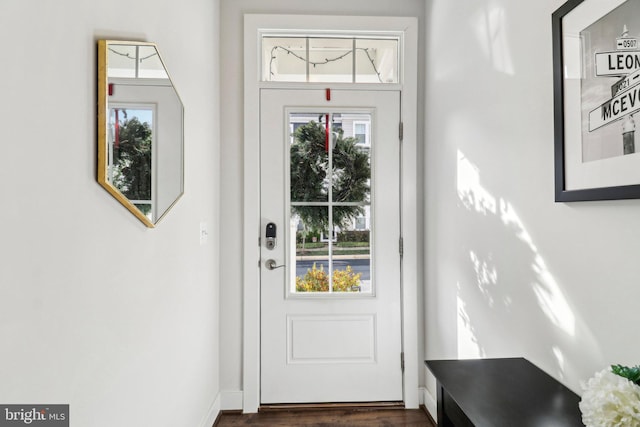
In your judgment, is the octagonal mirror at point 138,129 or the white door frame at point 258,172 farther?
the white door frame at point 258,172

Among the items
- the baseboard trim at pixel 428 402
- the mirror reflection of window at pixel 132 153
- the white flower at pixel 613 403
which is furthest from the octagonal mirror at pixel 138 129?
Result: the baseboard trim at pixel 428 402

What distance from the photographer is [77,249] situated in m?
0.99

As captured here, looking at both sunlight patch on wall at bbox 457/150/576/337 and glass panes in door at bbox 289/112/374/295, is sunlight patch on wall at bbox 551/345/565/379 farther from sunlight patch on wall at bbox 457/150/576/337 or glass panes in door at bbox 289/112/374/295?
glass panes in door at bbox 289/112/374/295

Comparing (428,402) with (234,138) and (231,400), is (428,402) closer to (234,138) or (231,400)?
(231,400)

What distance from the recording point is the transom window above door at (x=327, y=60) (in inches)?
99.3

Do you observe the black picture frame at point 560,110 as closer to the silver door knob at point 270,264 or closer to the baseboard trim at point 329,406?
the silver door knob at point 270,264

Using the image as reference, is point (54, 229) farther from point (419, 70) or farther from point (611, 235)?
point (419, 70)

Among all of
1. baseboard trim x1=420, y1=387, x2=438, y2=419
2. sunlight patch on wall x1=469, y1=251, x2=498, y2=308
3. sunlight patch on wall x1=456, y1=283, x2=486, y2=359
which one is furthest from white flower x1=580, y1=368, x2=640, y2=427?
baseboard trim x1=420, y1=387, x2=438, y2=419

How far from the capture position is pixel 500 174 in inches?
62.2

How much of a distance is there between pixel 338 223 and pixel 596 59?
5.46ft

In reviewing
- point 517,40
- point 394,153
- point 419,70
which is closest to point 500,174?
point 517,40

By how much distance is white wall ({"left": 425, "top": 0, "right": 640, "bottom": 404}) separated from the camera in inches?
41.1

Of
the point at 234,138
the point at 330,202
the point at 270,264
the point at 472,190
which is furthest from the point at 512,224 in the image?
the point at 234,138

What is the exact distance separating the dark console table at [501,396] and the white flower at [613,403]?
0.25 meters
